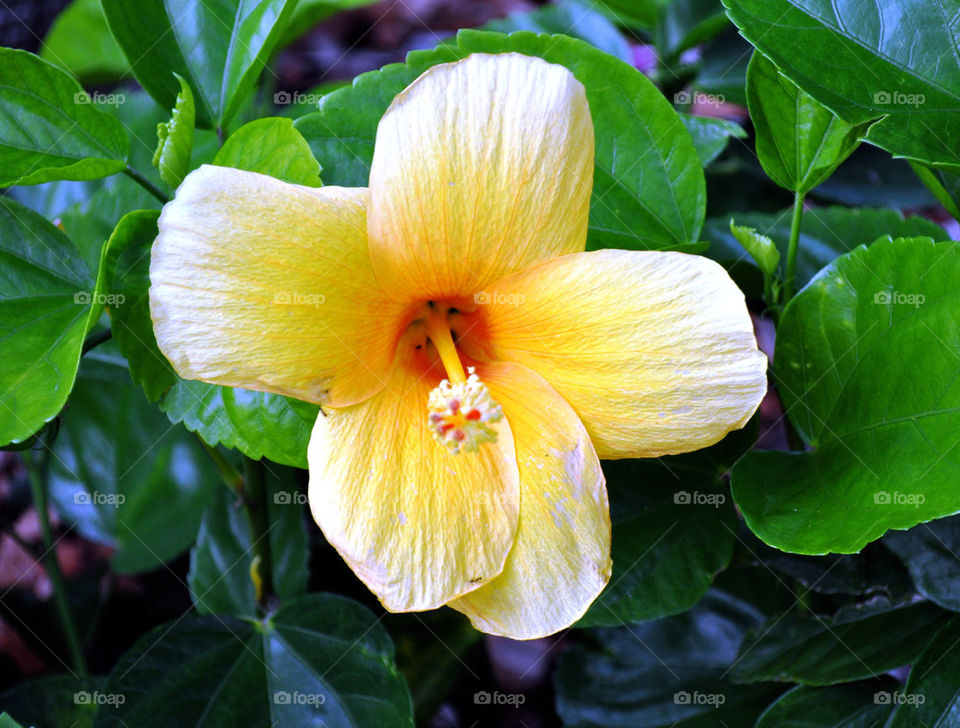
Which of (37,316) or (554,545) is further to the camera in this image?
(37,316)

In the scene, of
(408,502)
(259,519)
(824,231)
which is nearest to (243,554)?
(259,519)

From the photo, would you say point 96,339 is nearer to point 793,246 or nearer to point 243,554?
point 243,554

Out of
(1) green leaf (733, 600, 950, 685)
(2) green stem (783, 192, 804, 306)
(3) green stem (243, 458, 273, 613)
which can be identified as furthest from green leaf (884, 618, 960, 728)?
(3) green stem (243, 458, 273, 613)

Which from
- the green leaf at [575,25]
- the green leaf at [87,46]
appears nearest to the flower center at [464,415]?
the green leaf at [575,25]

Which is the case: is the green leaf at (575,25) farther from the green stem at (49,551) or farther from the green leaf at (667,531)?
the green stem at (49,551)

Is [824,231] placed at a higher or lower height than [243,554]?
higher

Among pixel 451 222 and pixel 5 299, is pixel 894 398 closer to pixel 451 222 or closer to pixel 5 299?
pixel 451 222
